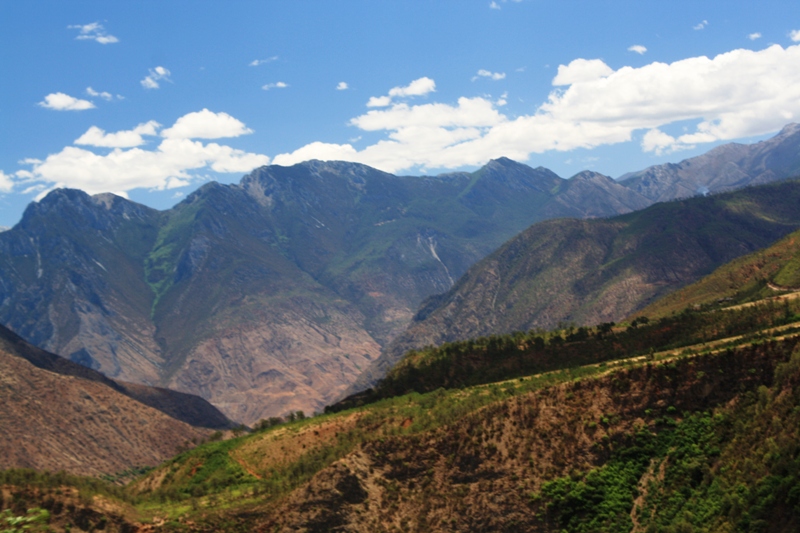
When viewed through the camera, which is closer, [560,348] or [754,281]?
[560,348]

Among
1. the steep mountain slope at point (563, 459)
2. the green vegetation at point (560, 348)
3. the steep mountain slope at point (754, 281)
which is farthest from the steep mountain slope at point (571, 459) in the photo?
the steep mountain slope at point (754, 281)

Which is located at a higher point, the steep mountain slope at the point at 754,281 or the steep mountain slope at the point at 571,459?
the steep mountain slope at the point at 754,281

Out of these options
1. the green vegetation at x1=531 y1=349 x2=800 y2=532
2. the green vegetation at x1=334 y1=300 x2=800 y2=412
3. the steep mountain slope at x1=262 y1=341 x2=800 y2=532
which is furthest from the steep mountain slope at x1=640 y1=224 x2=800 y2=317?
the green vegetation at x1=531 y1=349 x2=800 y2=532

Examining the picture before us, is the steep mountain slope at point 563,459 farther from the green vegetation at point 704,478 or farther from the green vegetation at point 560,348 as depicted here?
the green vegetation at point 560,348

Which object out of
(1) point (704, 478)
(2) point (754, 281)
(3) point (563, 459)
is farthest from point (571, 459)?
(2) point (754, 281)

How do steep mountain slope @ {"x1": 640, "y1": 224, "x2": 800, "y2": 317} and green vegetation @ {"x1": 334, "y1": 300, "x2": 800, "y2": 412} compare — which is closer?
green vegetation @ {"x1": 334, "y1": 300, "x2": 800, "y2": 412}

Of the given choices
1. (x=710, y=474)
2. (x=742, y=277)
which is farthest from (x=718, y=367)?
(x=742, y=277)

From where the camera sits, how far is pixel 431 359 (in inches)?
5344

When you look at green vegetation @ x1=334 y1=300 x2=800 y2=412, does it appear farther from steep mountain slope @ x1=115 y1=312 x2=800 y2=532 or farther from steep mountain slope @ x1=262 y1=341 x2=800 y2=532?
steep mountain slope @ x1=262 y1=341 x2=800 y2=532

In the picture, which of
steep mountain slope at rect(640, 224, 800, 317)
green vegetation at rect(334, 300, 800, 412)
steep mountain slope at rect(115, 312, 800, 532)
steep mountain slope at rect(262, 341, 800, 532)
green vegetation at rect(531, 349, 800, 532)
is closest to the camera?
green vegetation at rect(531, 349, 800, 532)

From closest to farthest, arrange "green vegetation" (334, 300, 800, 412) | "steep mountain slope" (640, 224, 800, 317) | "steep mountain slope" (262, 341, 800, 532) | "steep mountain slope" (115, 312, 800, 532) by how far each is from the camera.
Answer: "steep mountain slope" (115, 312, 800, 532) → "steep mountain slope" (262, 341, 800, 532) → "green vegetation" (334, 300, 800, 412) → "steep mountain slope" (640, 224, 800, 317)

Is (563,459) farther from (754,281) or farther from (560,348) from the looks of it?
(754,281)

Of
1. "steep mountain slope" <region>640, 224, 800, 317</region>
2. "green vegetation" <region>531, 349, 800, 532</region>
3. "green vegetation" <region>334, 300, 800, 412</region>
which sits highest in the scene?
"steep mountain slope" <region>640, 224, 800, 317</region>

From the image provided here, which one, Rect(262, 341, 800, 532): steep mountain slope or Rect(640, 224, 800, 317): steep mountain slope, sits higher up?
Rect(640, 224, 800, 317): steep mountain slope
